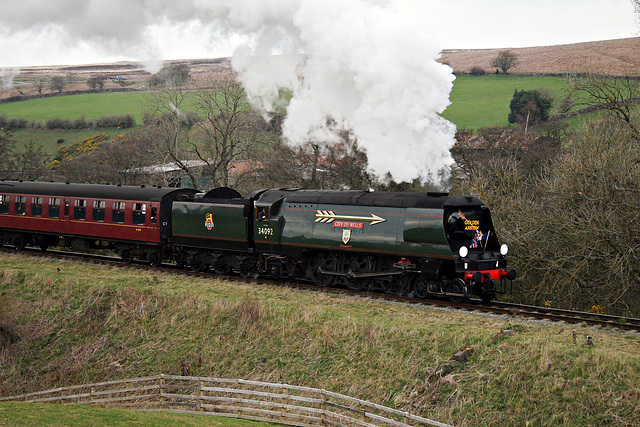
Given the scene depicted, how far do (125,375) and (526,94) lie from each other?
184ft

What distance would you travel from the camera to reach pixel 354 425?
14.2m

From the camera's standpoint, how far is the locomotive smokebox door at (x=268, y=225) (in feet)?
76.2

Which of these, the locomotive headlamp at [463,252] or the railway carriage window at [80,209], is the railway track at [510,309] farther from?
the railway carriage window at [80,209]

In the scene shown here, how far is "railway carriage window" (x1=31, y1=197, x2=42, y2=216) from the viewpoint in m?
31.0

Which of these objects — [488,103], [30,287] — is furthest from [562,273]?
[488,103]

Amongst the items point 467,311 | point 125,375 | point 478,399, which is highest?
point 467,311

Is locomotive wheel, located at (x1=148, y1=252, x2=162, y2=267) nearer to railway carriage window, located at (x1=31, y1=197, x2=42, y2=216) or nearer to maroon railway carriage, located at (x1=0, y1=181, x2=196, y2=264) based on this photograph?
maroon railway carriage, located at (x1=0, y1=181, x2=196, y2=264)

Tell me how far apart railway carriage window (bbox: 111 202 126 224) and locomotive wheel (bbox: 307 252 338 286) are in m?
10.4

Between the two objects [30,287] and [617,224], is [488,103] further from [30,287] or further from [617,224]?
[30,287]

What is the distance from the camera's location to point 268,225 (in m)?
23.5

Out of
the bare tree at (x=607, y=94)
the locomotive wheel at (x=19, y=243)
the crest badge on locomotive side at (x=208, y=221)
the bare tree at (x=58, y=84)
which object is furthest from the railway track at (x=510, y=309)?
the bare tree at (x=58, y=84)

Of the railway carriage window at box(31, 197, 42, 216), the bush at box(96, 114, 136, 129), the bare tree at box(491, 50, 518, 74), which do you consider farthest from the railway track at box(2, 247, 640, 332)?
the bush at box(96, 114, 136, 129)

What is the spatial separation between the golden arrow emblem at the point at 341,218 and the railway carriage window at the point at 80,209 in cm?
1369

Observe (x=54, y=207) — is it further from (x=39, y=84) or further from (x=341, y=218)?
(x=39, y=84)
